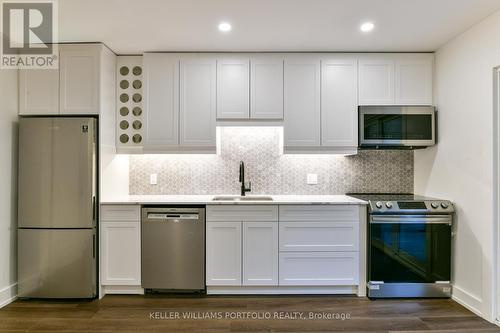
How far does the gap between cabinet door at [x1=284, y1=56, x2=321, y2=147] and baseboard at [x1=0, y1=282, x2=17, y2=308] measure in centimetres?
295

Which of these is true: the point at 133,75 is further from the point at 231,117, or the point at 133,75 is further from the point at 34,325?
the point at 34,325

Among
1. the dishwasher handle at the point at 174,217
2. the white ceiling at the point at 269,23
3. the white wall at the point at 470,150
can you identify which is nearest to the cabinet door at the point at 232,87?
the white ceiling at the point at 269,23

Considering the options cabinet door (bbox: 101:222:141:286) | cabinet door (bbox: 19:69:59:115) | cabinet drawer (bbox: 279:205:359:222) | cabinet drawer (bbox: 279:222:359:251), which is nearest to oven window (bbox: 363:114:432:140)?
cabinet drawer (bbox: 279:205:359:222)

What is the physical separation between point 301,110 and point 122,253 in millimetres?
2277

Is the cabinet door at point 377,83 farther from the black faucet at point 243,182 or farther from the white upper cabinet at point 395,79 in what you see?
the black faucet at point 243,182

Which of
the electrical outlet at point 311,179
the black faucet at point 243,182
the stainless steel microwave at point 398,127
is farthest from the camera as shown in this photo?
the electrical outlet at point 311,179

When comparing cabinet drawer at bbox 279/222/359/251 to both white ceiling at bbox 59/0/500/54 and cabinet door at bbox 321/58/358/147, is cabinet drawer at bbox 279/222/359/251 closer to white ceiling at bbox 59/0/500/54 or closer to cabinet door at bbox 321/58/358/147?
cabinet door at bbox 321/58/358/147

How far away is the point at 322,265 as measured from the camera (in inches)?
114

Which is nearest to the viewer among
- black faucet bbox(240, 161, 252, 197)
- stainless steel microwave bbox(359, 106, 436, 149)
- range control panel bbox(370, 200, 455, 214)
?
range control panel bbox(370, 200, 455, 214)

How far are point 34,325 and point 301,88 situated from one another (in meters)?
3.17

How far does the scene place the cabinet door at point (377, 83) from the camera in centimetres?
317

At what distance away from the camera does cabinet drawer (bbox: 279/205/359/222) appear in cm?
292

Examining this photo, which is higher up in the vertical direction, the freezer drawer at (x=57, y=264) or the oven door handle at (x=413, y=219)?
the oven door handle at (x=413, y=219)

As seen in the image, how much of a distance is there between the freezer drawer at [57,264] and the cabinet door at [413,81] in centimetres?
341
